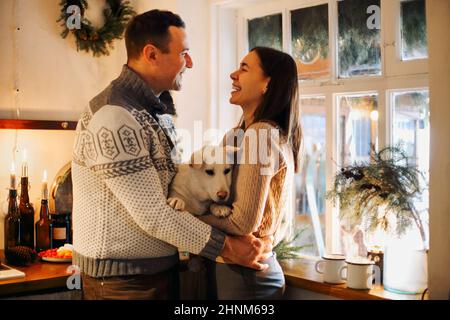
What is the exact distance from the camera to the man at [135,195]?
180 centimetres

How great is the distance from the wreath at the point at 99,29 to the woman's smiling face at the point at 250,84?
42.2 inches

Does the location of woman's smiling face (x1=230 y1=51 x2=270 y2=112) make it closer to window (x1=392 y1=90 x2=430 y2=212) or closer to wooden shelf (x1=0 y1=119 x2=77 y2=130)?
window (x1=392 y1=90 x2=430 y2=212)

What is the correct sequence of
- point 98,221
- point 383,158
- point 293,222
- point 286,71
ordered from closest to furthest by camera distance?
point 98,221 < point 286,71 < point 383,158 < point 293,222

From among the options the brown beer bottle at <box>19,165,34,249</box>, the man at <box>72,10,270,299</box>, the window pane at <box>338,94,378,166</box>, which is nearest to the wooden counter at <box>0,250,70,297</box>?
the brown beer bottle at <box>19,165,34,249</box>

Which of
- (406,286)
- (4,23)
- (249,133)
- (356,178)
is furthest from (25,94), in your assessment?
(406,286)

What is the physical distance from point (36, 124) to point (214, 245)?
127 cm

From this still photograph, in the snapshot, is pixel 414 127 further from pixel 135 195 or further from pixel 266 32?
pixel 135 195

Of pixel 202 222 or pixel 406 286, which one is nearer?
pixel 202 222

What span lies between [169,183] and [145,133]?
0.19 metres

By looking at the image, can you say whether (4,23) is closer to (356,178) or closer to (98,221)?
(98,221)

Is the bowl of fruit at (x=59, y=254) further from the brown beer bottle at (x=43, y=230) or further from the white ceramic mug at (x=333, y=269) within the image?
the white ceramic mug at (x=333, y=269)

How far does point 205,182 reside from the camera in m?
1.92

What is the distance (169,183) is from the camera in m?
1.95

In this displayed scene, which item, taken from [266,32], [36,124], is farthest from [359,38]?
[36,124]
